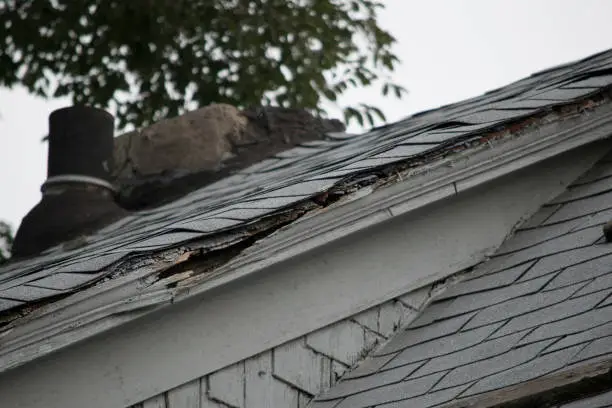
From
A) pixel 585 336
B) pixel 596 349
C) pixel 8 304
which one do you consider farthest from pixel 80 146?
pixel 596 349

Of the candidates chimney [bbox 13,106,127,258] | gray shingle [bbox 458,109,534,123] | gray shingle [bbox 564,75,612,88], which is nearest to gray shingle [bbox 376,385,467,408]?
gray shingle [bbox 458,109,534,123]

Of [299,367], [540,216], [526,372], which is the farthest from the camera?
[540,216]

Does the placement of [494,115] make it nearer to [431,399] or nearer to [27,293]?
[431,399]

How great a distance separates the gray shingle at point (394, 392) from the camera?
11.7 ft

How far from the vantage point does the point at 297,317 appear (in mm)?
4355

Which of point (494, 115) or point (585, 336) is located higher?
point (494, 115)

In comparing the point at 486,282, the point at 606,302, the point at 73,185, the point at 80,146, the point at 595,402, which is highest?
the point at 80,146

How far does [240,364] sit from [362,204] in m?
0.70

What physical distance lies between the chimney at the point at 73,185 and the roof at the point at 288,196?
36.5 inches

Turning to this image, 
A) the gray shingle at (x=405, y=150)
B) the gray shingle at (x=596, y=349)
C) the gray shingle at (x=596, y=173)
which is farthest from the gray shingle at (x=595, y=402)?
the gray shingle at (x=596, y=173)

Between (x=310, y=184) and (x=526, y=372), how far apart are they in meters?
1.41

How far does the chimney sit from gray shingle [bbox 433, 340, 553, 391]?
3206 millimetres

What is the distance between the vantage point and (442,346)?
12.7 feet

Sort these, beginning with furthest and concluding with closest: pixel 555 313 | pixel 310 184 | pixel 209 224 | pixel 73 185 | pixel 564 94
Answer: pixel 73 185, pixel 564 94, pixel 310 184, pixel 209 224, pixel 555 313
